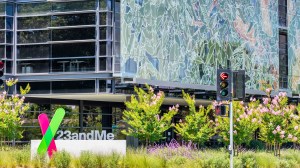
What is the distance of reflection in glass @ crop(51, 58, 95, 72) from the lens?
43.0 meters

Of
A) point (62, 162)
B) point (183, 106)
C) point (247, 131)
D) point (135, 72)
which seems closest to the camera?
point (62, 162)

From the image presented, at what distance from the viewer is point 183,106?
188ft

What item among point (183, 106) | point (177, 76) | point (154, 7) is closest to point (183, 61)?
point (177, 76)

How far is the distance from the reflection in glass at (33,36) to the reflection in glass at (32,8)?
1.34m

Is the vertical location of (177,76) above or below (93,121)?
above

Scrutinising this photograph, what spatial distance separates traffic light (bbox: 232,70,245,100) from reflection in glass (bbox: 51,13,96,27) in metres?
19.1

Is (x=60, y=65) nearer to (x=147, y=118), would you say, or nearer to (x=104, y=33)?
(x=104, y=33)

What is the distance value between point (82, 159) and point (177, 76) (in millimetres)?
19548

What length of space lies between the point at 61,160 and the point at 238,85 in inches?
333

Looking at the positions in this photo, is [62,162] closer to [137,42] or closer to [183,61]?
[137,42]

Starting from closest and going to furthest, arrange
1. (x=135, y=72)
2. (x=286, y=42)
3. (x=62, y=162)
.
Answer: (x=62, y=162), (x=135, y=72), (x=286, y=42)

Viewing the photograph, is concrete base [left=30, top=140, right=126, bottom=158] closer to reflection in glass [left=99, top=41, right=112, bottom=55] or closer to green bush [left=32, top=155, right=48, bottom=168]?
green bush [left=32, top=155, right=48, bottom=168]

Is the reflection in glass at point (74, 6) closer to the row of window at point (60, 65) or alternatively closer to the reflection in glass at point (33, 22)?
the reflection in glass at point (33, 22)

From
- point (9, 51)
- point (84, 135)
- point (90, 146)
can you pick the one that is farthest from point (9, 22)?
point (90, 146)
